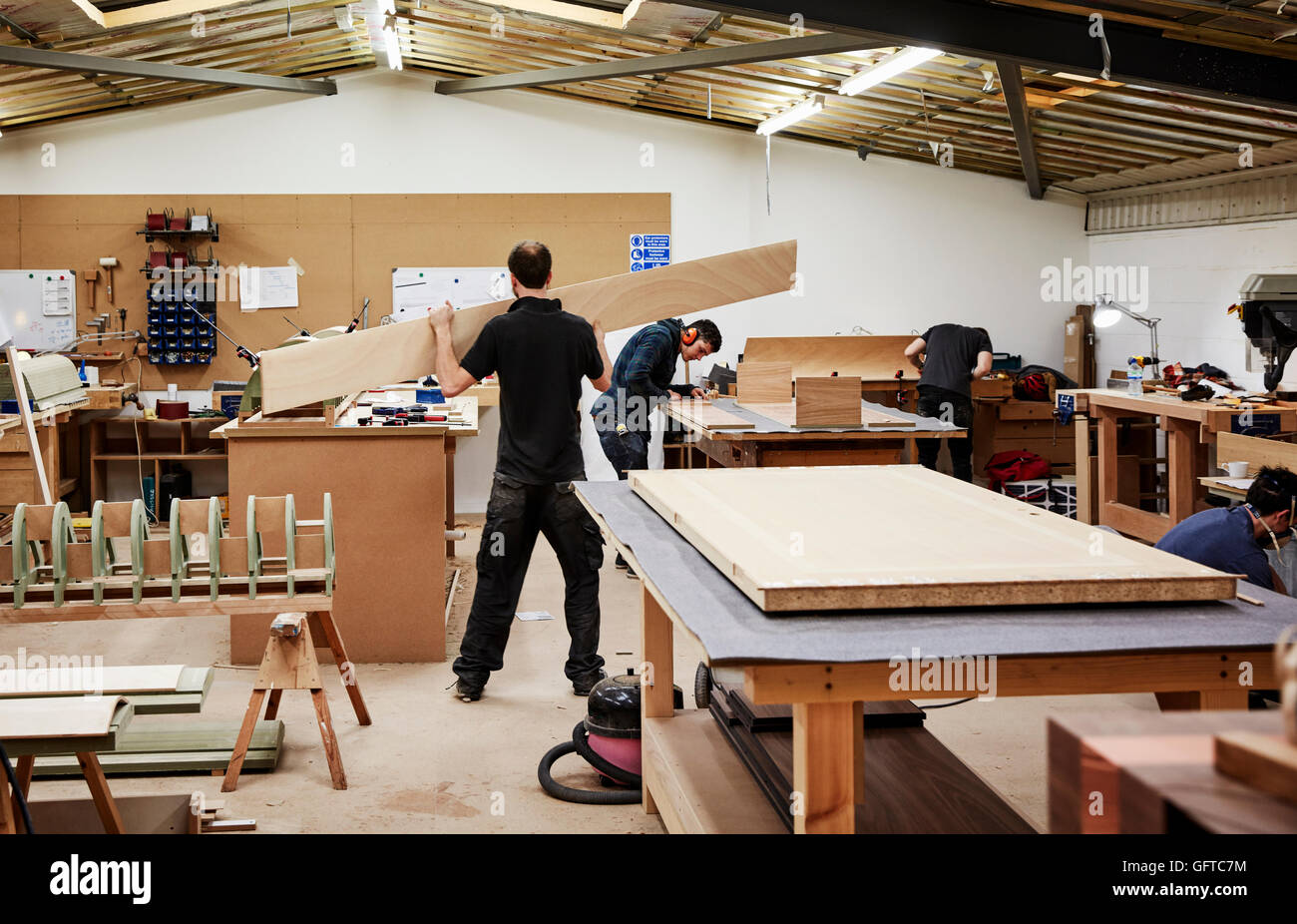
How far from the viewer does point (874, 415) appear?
584cm

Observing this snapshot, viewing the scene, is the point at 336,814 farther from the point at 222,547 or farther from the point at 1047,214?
the point at 1047,214

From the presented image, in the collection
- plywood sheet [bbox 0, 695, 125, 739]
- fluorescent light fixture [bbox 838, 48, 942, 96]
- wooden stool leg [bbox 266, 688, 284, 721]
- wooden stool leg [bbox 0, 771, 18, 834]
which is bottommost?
wooden stool leg [bbox 266, 688, 284, 721]

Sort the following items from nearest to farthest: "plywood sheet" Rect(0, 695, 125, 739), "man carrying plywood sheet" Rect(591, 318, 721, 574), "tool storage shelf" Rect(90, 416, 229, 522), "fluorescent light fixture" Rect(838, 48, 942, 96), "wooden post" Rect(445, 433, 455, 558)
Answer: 1. "plywood sheet" Rect(0, 695, 125, 739)
2. "fluorescent light fixture" Rect(838, 48, 942, 96)
3. "man carrying plywood sheet" Rect(591, 318, 721, 574)
4. "wooden post" Rect(445, 433, 455, 558)
5. "tool storage shelf" Rect(90, 416, 229, 522)

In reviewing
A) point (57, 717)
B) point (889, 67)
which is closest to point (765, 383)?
point (889, 67)

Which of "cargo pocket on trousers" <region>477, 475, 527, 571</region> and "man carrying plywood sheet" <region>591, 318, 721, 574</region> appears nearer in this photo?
"cargo pocket on trousers" <region>477, 475, 527, 571</region>

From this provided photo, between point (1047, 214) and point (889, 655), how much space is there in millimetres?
8921

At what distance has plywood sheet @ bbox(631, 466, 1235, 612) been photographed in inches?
78.0

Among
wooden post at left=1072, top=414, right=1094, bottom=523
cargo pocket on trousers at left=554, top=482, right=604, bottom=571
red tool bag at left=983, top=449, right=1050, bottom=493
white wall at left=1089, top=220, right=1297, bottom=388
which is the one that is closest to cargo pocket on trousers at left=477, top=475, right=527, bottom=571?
cargo pocket on trousers at left=554, top=482, right=604, bottom=571

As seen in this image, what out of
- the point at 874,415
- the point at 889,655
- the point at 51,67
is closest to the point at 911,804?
the point at 889,655

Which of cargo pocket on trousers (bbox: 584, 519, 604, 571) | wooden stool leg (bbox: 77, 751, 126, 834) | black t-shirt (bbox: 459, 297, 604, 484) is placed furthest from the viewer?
cargo pocket on trousers (bbox: 584, 519, 604, 571)

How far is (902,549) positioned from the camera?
89.2 inches

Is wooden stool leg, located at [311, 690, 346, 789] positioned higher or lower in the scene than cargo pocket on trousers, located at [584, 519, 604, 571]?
lower

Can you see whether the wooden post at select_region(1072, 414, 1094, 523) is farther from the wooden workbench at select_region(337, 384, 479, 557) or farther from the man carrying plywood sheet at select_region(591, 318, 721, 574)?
the wooden workbench at select_region(337, 384, 479, 557)

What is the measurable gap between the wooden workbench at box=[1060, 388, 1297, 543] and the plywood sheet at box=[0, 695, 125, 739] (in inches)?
202
